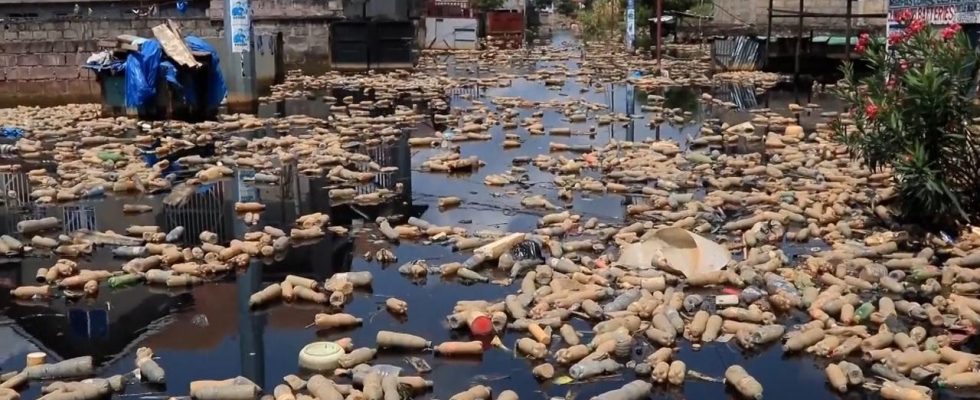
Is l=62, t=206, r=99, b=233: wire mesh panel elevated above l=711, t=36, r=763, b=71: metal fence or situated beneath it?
situated beneath

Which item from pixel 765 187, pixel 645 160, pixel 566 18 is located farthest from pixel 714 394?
pixel 566 18

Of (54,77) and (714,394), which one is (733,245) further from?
(54,77)

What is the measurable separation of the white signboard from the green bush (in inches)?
549

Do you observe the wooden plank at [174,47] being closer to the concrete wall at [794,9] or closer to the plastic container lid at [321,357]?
the plastic container lid at [321,357]

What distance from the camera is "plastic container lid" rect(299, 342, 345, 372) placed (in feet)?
20.3

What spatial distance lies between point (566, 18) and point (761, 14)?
200ft

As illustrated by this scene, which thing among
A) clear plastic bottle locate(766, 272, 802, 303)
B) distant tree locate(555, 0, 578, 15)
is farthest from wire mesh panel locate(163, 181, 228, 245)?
distant tree locate(555, 0, 578, 15)

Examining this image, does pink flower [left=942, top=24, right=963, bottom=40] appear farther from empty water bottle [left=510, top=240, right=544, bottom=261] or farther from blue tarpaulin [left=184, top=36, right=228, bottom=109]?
blue tarpaulin [left=184, top=36, right=228, bottom=109]

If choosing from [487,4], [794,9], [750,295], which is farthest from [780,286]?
[487,4]

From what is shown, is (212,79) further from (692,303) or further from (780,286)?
(780,286)

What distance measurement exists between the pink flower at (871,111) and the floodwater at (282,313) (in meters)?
2.68

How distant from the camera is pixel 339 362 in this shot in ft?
20.4

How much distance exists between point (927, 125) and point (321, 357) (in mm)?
6166

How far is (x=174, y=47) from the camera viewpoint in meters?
18.9
